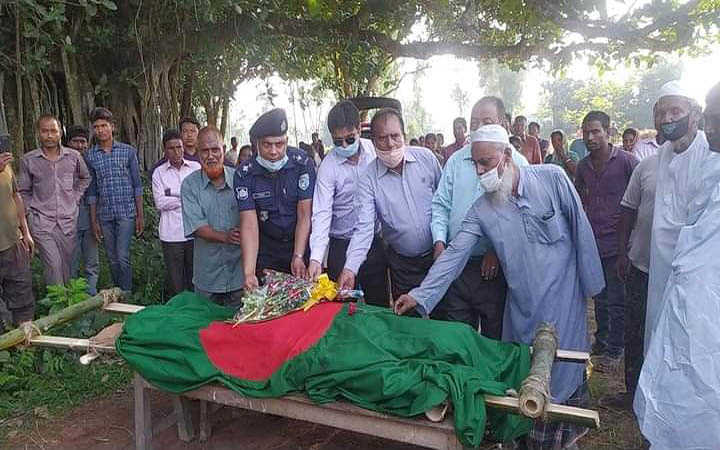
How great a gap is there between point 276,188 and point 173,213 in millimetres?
1701

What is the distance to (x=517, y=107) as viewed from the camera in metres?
63.8

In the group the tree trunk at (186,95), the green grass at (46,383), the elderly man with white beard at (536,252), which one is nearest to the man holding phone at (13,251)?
the green grass at (46,383)

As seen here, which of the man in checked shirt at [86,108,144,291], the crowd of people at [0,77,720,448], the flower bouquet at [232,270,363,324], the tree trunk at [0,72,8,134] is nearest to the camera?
the crowd of people at [0,77,720,448]

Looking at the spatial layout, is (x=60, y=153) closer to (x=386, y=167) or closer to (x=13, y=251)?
(x=13, y=251)

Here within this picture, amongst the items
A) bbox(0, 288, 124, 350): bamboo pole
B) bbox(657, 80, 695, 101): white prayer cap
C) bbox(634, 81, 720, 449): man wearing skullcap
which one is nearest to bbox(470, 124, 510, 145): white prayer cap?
bbox(634, 81, 720, 449): man wearing skullcap

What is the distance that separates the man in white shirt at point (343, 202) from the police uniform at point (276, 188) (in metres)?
0.12

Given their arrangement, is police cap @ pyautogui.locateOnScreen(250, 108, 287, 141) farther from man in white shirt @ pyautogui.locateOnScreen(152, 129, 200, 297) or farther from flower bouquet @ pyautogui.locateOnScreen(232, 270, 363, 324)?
man in white shirt @ pyautogui.locateOnScreen(152, 129, 200, 297)

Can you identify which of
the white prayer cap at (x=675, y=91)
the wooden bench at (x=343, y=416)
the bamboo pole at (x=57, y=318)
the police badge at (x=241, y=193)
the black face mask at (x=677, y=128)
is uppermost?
the white prayer cap at (x=675, y=91)

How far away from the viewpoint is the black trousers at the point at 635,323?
3.56m

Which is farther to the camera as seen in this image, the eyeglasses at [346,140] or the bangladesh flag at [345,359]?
the eyeglasses at [346,140]

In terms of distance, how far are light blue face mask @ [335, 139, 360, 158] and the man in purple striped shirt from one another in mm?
1876

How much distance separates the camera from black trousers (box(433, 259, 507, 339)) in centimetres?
334

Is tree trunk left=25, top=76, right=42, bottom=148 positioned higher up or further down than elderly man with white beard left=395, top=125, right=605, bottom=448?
higher up

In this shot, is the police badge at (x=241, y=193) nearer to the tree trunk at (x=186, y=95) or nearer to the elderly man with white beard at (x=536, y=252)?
the elderly man with white beard at (x=536, y=252)
